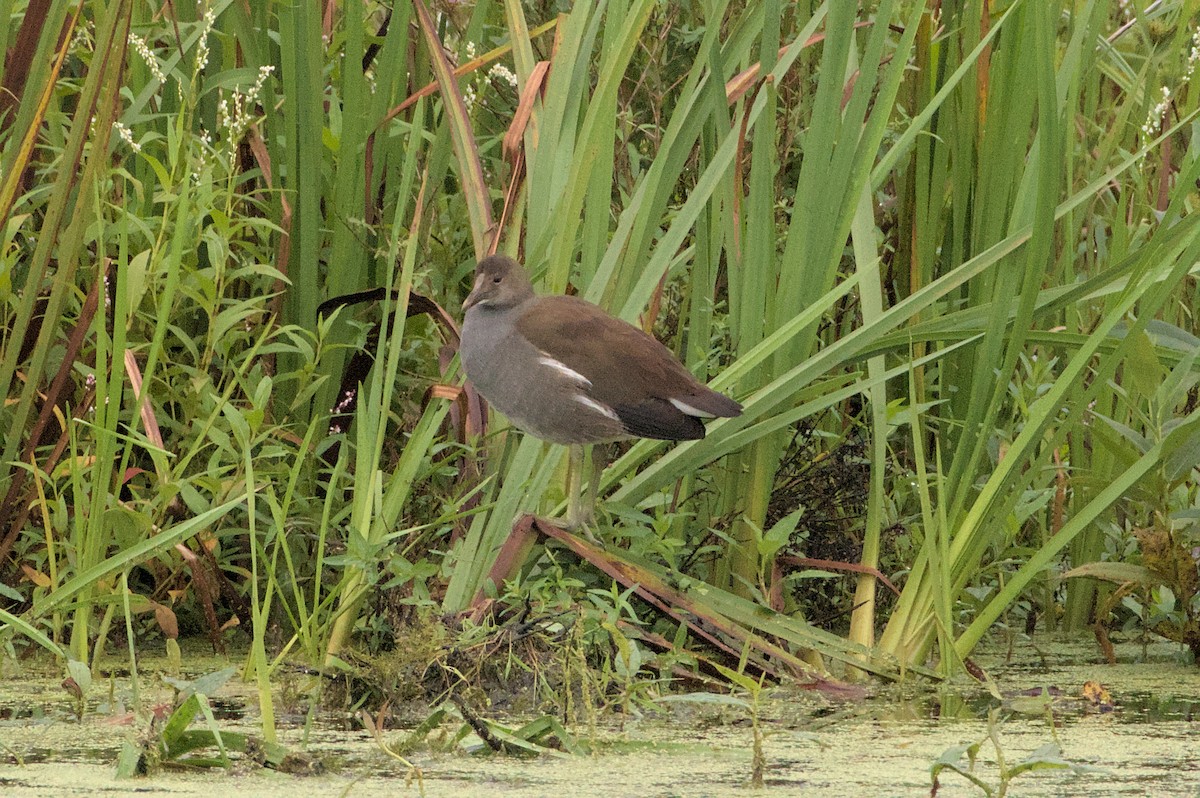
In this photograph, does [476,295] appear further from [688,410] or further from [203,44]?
[203,44]

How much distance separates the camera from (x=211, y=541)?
3.21 m

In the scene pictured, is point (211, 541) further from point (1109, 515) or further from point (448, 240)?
point (1109, 515)

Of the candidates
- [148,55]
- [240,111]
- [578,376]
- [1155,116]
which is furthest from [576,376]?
[1155,116]

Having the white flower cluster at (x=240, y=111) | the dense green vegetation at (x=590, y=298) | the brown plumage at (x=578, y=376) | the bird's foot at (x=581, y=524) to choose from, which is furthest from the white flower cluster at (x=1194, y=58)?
the white flower cluster at (x=240, y=111)

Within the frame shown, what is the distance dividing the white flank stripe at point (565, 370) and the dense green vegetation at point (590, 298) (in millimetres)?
211

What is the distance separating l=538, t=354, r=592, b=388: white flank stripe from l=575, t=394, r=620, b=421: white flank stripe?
3cm

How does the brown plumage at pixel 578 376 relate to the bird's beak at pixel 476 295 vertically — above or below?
below

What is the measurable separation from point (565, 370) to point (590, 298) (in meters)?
0.19

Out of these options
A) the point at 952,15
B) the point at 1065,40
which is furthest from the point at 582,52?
the point at 1065,40

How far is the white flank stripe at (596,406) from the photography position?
305cm

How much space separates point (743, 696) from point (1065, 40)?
9.89ft

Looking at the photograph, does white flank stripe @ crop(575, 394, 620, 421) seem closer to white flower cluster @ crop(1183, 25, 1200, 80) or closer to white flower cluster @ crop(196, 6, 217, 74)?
white flower cluster @ crop(196, 6, 217, 74)

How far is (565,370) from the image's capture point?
3.11m

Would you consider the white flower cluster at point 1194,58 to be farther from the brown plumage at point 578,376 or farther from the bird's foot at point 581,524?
the bird's foot at point 581,524
